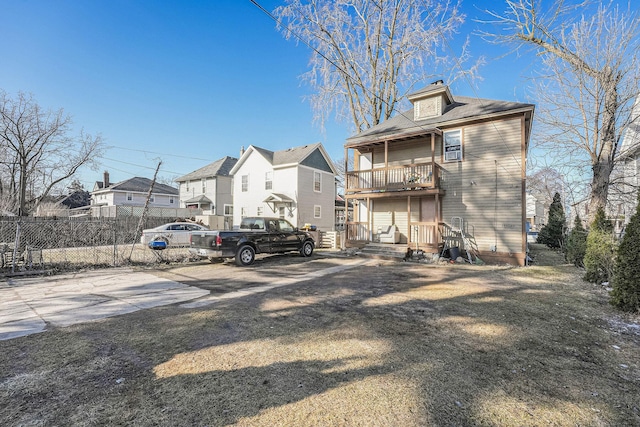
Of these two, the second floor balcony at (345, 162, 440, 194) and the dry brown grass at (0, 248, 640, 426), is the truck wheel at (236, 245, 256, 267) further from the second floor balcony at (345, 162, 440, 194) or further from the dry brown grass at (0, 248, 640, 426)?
the second floor balcony at (345, 162, 440, 194)

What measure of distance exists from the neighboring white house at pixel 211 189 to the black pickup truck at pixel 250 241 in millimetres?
18117

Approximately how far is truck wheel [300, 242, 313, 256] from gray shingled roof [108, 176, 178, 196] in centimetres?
3140

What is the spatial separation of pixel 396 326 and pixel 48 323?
5.25m

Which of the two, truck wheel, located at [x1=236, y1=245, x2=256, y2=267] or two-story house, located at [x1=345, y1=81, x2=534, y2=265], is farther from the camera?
two-story house, located at [x1=345, y1=81, x2=534, y2=265]

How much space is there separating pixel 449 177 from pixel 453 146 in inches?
52.2

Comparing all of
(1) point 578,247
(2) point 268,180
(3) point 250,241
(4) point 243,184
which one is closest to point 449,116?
(1) point 578,247

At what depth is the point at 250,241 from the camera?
10312 millimetres

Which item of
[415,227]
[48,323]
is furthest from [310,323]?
[415,227]

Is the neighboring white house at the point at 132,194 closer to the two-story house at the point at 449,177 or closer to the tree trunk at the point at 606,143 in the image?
the two-story house at the point at 449,177

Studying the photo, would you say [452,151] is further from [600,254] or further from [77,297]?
[77,297]

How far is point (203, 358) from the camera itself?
331 centimetres

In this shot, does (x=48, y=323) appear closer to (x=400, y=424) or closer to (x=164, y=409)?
(x=164, y=409)

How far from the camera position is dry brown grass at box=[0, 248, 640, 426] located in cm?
238

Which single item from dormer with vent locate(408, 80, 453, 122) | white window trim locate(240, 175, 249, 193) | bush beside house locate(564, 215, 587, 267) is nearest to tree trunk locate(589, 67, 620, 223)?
bush beside house locate(564, 215, 587, 267)
